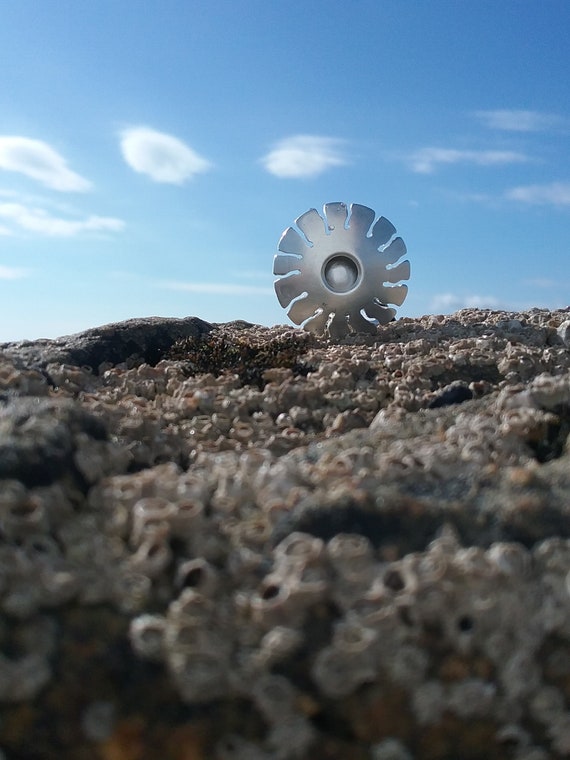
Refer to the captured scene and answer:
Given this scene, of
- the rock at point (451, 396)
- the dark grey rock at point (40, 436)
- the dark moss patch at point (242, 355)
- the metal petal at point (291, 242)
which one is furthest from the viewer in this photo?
the metal petal at point (291, 242)

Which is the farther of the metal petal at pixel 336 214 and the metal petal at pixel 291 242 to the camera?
the metal petal at pixel 291 242

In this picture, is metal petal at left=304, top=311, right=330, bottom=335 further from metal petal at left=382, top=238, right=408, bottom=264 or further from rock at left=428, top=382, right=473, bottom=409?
rock at left=428, top=382, right=473, bottom=409

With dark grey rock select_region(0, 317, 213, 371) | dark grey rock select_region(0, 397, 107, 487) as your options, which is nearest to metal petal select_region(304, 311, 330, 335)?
dark grey rock select_region(0, 317, 213, 371)

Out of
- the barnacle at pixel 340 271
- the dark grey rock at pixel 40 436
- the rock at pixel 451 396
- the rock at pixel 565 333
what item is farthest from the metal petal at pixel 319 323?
the dark grey rock at pixel 40 436

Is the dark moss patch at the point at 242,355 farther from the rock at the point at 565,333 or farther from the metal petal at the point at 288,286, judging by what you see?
the rock at the point at 565,333

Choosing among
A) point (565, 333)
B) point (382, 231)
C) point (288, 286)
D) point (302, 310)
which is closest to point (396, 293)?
point (382, 231)

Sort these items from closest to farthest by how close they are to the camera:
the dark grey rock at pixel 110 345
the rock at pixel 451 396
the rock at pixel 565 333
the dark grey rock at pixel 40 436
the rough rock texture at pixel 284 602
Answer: the rough rock texture at pixel 284 602 < the dark grey rock at pixel 40 436 < the rock at pixel 451 396 < the dark grey rock at pixel 110 345 < the rock at pixel 565 333

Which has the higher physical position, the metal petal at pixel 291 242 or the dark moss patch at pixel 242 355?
the metal petal at pixel 291 242
